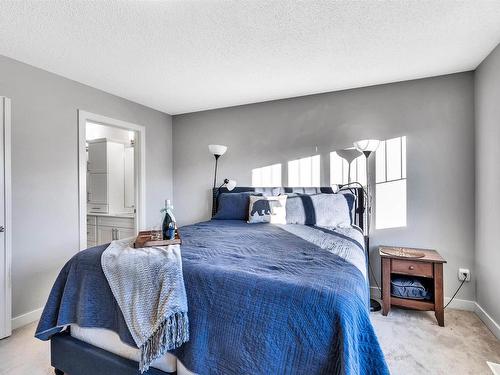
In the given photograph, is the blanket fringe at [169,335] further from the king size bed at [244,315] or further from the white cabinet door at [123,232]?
the white cabinet door at [123,232]

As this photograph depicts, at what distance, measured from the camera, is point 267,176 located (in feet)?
11.9

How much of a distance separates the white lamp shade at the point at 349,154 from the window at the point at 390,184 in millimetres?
232

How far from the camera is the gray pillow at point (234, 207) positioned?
3.20 metres

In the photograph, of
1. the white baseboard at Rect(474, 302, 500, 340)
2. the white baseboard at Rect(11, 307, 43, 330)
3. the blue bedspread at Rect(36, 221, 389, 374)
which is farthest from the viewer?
the white baseboard at Rect(11, 307, 43, 330)

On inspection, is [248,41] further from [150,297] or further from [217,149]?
A: [150,297]

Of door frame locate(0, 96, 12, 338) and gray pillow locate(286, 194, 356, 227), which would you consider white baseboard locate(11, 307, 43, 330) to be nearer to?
door frame locate(0, 96, 12, 338)

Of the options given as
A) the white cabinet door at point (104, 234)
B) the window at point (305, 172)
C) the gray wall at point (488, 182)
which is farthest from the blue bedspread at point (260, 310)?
the white cabinet door at point (104, 234)

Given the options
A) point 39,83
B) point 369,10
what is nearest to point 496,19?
point 369,10

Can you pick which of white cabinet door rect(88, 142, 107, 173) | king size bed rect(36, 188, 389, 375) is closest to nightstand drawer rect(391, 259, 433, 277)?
king size bed rect(36, 188, 389, 375)

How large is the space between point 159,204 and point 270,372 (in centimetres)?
341

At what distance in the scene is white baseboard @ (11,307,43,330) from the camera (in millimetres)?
2379

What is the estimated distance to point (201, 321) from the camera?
1253mm

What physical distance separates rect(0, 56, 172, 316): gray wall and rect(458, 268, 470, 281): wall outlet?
3989 mm

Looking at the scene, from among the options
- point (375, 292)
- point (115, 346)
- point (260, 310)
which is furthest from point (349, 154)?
point (115, 346)
